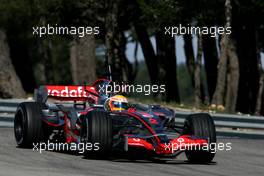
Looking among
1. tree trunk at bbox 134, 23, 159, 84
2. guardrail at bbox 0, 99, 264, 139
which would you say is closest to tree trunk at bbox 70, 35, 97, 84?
tree trunk at bbox 134, 23, 159, 84

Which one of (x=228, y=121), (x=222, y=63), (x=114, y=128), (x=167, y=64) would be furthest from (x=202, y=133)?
(x=167, y=64)

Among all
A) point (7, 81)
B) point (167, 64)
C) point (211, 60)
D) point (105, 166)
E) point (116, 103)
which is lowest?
point (105, 166)

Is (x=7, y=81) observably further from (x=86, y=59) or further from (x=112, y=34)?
(x=86, y=59)

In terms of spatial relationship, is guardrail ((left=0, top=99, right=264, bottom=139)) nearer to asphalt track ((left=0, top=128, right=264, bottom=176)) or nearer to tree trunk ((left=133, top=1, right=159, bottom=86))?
asphalt track ((left=0, top=128, right=264, bottom=176))

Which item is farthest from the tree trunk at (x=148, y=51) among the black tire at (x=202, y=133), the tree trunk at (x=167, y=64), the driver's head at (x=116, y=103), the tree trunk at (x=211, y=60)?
the black tire at (x=202, y=133)

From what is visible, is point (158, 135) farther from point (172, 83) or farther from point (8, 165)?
point (172, 83)

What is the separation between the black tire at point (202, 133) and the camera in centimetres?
1438

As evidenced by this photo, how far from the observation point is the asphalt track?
12.4 metres

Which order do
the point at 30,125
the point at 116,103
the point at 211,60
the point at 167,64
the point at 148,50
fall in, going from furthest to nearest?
the point at 148,50
the point at 211,60
the point at 167,64
the point at 30,125
the point at 116,103

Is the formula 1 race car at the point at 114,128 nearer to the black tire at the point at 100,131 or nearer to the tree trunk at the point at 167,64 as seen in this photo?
the black tire at the point at 100,131

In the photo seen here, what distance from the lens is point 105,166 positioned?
43.7 ft

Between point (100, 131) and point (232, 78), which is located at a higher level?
point (232, 78)

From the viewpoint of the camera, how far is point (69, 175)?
11.9 meters

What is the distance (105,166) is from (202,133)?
1.83m
